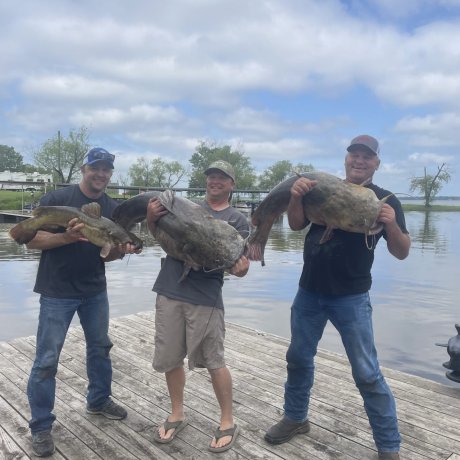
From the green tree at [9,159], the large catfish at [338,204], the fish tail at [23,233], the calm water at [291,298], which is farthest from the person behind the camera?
the green tree at [9,159]

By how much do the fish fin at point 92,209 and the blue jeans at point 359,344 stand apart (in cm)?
180

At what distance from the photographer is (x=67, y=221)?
12.4 ft

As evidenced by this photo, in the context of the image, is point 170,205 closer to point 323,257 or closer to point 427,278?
point 323,257

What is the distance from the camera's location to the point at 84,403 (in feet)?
15.1

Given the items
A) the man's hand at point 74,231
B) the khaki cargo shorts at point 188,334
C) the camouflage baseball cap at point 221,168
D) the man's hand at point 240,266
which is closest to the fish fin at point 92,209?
the man's hand at point 74,231

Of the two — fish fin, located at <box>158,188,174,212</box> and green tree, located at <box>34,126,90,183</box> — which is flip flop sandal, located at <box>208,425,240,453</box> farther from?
green tree, located at <box>34,126,90,183</box>

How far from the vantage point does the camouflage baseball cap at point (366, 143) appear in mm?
3541

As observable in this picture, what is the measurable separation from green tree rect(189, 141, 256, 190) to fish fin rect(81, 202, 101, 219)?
83.5 metres

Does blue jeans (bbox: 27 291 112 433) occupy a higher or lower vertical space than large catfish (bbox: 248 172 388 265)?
lower

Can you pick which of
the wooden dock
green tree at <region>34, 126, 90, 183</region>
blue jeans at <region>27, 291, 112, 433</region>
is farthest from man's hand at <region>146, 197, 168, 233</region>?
green tree at <region>34, 126, 90, 183</region>

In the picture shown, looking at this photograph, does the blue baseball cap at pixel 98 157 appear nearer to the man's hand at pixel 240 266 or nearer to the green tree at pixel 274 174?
the man's hand at pixel 240 266

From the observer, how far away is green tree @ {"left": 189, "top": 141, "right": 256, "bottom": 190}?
9001cm

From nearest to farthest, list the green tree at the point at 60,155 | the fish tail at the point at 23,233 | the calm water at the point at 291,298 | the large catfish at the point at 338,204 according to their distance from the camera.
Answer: the large catfish at the point at 338,204 < the fish tail at the point at 23,233 < the calm water at the point at 291,298 < the green tree at the point at 60,155

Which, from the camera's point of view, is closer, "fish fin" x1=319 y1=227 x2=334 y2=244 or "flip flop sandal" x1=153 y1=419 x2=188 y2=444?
"fish fin" x1=319 y1=227 x2=334 y2=244
